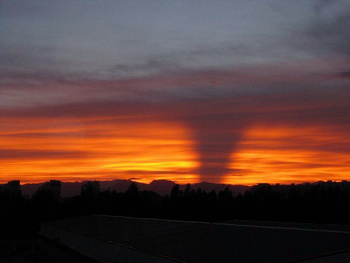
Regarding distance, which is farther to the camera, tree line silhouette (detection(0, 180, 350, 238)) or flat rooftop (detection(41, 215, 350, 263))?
tree line silhouette (detection(0, 180, 350, 238))

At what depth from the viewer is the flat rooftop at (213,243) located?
1770 centimetres

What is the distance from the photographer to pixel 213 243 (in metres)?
21.7

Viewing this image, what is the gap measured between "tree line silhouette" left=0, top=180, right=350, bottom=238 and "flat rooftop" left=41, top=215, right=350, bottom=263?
5578cm

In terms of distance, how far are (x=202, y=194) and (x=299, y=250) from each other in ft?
318

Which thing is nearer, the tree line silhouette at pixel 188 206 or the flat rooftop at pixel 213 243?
the flat rooftop at pixel 213 243

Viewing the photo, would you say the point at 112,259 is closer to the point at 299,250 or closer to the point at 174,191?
the point at 299,250

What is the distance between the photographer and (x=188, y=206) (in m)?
109

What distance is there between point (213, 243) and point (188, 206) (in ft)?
289

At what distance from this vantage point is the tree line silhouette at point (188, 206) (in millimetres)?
88750

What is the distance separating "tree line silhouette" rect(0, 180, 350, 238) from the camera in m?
88.8

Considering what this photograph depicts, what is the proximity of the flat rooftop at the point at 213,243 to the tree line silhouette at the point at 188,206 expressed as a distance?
55777 millimetres

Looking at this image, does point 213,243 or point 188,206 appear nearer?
point 213,243

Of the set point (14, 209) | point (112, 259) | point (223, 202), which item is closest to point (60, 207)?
point (14, 209)

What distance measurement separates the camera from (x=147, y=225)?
32.2 m
